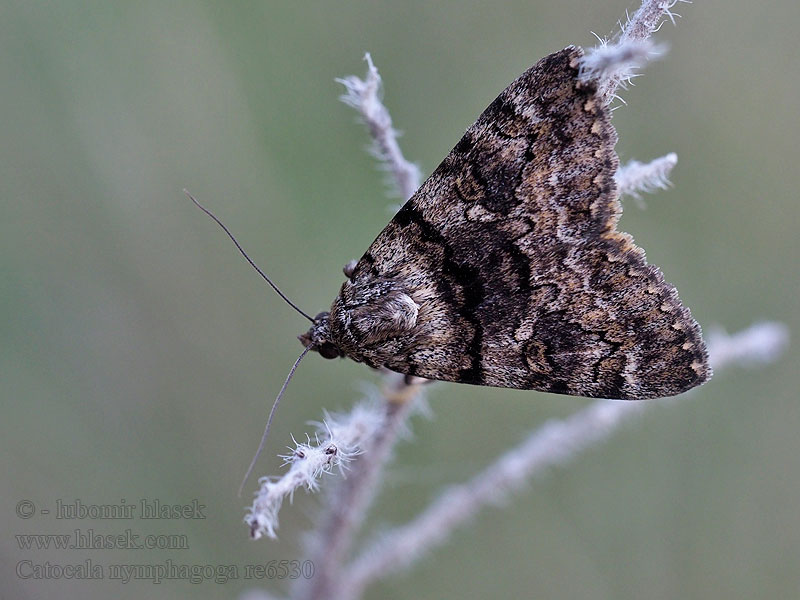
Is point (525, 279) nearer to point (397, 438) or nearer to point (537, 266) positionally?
point (537, 266)

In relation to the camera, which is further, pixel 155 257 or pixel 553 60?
pixel 155 257

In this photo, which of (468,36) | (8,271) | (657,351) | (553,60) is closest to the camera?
(553,60)

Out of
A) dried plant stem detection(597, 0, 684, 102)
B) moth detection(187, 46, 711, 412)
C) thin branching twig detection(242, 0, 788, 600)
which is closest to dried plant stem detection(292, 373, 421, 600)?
thin branching twig detection(242, 0, 788, 600)

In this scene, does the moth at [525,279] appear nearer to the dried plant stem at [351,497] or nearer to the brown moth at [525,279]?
the brown moth at [525,279]

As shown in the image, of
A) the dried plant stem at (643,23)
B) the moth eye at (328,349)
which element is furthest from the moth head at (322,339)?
the dried plant stem at (643,23)

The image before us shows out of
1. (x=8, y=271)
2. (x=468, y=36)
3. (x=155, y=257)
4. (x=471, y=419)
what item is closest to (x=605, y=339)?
(x=471, y=419)

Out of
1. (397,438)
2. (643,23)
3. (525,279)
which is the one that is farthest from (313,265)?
(643,23)

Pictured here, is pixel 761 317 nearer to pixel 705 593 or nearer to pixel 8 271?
pixel 705 593
